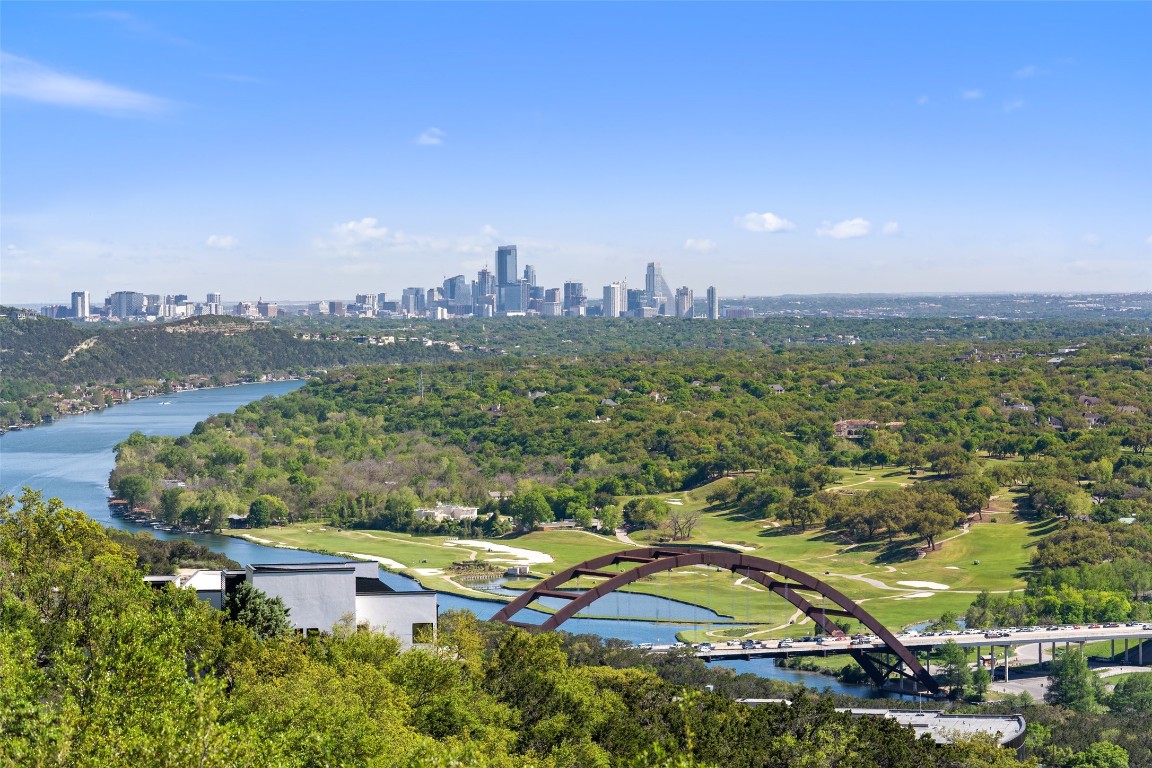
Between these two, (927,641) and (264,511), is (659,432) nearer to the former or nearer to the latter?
(264,511)

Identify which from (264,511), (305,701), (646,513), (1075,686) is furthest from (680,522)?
(305,701)

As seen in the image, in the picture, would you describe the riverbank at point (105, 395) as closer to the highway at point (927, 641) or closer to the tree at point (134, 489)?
the tree at point (134, 489)

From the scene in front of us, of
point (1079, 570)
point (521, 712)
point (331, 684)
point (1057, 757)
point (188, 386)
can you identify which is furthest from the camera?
point (188, 386)

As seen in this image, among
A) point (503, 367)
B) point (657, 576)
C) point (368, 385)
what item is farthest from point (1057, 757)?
point (503, 367)

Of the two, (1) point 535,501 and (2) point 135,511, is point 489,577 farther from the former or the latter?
(2) point 135,511

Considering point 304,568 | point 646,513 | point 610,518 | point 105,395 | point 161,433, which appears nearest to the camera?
point 304,568

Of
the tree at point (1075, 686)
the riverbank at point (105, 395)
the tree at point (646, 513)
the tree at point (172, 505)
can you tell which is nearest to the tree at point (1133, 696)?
the tree at point (1075, 686)

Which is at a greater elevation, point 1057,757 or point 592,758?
point 592,758

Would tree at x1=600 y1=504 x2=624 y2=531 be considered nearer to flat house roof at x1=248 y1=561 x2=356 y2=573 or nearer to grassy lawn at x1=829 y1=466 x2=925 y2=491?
grassy lawn at x1=829 y1=466 x2=925 y2=491
